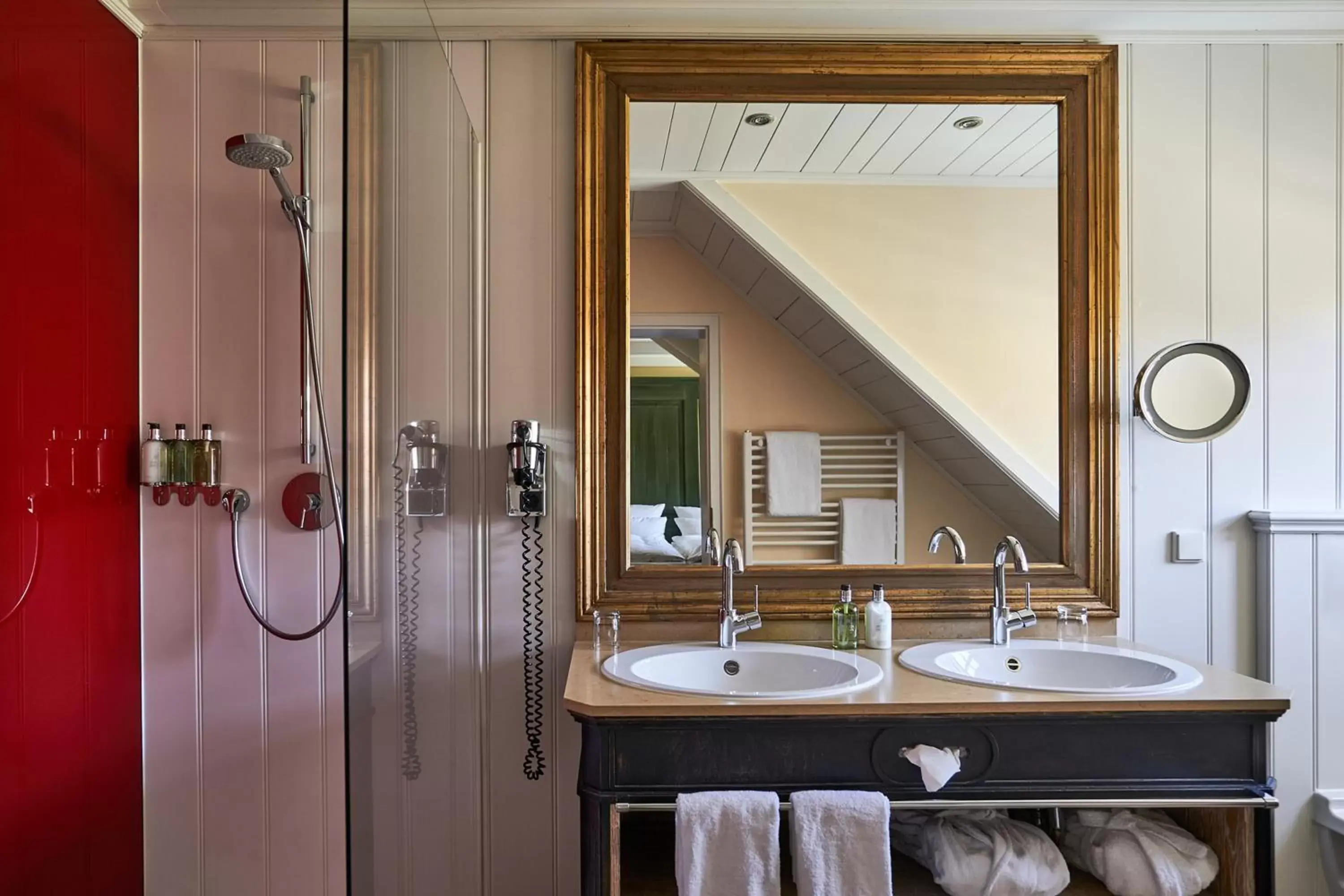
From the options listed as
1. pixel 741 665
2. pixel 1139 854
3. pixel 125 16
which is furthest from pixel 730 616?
pixel 125 16

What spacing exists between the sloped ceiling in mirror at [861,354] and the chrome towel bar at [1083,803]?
2.10 ft

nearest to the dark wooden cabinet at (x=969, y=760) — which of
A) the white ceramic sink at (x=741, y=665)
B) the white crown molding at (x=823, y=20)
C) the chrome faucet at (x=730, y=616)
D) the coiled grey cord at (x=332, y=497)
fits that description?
the white ceramic sink at (x=741, y=665)

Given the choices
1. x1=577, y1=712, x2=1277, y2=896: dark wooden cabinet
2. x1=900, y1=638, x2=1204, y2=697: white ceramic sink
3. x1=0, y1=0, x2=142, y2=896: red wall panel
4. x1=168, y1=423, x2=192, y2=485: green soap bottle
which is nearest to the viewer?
x1=577, y1=712, x2=1277, y2=896: dark wooden cabinet

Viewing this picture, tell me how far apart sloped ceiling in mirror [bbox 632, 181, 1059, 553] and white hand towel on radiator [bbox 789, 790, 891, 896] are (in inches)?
32.8

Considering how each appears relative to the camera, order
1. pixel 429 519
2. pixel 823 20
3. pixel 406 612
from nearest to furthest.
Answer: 1. pixel 406 612
2. pixel 429 519
3. pixel 823 20

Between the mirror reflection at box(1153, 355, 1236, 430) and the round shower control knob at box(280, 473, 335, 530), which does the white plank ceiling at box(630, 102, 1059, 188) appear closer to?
the mirror reflection at box(1153, 355, 1236, 430)

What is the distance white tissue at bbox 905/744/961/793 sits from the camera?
1.49m

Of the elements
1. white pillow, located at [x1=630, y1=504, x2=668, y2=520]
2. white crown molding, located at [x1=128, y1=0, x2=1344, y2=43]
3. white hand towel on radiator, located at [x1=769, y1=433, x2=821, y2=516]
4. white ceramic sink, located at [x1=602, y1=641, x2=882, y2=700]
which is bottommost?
white ceramic sink, located at [x1=602, y1=641, x2=882, y2=700]

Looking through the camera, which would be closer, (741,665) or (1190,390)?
(741,665)

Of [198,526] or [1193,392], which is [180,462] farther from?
[1193,392]

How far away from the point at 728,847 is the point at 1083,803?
637 millimetres

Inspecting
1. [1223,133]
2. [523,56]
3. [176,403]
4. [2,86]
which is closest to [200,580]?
[176,403]

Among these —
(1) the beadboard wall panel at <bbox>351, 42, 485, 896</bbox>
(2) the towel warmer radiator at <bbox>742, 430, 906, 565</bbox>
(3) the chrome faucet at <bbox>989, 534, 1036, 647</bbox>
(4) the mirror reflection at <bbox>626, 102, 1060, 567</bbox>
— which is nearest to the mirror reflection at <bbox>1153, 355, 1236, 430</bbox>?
(4) the mirror reflection at <bbox>626, 102, 1060, 567</bbox>

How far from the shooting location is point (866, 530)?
2008 millimetres
